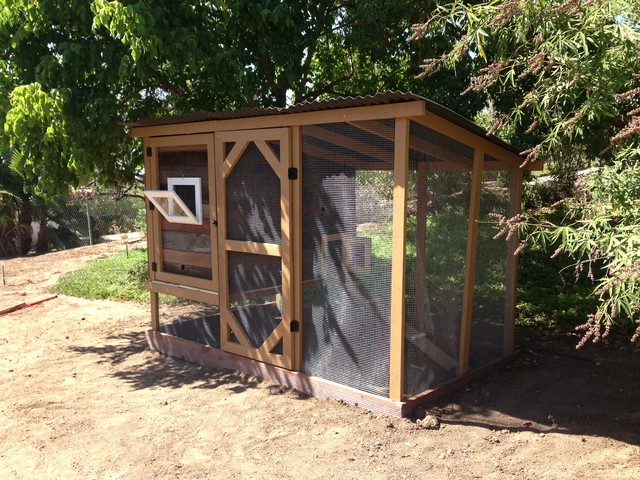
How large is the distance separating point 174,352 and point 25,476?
2385mm

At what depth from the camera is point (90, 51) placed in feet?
19.7

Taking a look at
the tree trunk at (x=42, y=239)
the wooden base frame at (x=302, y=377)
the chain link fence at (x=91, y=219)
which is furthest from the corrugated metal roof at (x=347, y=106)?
the tree trunk at (x=42, y=239)

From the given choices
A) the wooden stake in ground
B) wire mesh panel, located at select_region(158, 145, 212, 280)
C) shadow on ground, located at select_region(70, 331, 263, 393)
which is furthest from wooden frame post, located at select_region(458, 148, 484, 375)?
the wooden stake in ground

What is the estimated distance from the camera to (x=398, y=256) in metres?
4.18

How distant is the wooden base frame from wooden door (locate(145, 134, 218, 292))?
0.66m

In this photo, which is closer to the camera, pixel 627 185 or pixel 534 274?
pixel 627 185

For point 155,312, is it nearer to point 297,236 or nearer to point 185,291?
point 185,291

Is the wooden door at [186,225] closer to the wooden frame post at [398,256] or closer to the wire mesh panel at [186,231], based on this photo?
the wire mesh panel at [186,231]

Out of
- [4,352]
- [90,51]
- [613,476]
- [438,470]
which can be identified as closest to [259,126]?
[90,51]

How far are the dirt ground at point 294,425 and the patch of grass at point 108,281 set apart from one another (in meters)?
3.22

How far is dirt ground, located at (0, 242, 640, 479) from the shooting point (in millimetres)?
3797

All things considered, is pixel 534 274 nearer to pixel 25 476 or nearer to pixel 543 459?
pixel 543 459

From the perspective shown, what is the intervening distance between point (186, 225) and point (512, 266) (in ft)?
10.5

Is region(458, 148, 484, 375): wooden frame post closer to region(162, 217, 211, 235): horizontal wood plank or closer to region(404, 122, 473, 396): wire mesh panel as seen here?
region(404, 122, 473, 396): wire mesh panel
